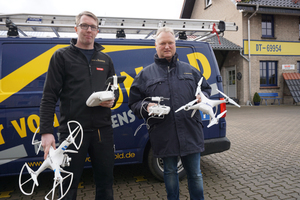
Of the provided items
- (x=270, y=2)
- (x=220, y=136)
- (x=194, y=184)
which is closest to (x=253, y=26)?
(x=270, y=2)

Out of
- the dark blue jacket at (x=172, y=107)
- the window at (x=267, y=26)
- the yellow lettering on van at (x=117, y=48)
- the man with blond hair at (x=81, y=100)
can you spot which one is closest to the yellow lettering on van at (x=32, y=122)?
the man with blond hair at (x=81, y=100)

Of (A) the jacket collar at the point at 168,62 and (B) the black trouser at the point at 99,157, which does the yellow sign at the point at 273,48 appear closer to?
(A) the jacket collar at the point at 168,62

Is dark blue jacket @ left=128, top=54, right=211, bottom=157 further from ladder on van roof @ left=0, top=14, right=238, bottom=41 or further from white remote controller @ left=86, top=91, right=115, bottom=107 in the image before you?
ladder on van roof @ left=0, top=14, right=238, bottom=41

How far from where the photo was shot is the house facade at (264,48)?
14.0 m

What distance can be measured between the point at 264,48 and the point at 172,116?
14.8 meters

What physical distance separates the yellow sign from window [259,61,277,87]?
65 cm

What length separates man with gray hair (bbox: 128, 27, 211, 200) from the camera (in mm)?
2018

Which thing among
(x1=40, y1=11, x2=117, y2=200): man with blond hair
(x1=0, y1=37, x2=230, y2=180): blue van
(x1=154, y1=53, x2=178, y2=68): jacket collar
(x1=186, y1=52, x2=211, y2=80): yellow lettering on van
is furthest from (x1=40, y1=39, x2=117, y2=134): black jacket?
(x1=186, y1=52, x2=211, y2=80): yellow lettering on van

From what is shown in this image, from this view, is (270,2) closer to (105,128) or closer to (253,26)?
(253,26)

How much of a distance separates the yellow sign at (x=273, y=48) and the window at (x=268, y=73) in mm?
655

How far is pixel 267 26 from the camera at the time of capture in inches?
576

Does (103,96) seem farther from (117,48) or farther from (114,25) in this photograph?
(114,25)

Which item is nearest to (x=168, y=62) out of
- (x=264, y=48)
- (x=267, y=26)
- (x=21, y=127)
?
(x=21, y=127)

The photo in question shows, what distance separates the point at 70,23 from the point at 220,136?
264cm
